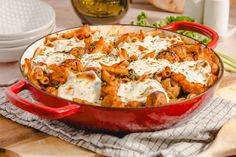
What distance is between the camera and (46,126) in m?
2.07

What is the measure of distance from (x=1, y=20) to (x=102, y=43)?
864 mm

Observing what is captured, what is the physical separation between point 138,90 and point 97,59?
0.31 meters

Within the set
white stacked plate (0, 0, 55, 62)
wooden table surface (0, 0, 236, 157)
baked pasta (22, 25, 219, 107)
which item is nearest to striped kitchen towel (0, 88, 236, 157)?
wooden table surface (0, 0, 236, 157)

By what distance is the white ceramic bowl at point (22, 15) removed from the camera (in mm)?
2914

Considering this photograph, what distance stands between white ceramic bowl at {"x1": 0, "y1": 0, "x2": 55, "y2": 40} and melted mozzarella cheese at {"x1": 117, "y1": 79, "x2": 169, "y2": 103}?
1.07 m

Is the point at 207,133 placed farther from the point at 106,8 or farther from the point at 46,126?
the point at 106,8

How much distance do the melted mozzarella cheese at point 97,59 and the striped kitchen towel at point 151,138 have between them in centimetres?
26

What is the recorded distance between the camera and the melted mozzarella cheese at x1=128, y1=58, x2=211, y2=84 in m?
2.03

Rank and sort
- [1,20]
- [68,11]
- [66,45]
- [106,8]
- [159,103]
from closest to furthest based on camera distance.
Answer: [159,103], [66,45], [1,20], [106,8], [68,11]

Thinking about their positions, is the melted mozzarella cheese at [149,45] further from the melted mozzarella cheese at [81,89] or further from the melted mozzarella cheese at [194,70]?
the melted mozzarella cheese at [81,89]

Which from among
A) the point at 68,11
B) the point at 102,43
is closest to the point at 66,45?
the point at 102,43

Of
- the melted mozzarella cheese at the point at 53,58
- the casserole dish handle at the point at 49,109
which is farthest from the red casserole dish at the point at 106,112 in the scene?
the melted mozzarella cheese at the point at 53,58

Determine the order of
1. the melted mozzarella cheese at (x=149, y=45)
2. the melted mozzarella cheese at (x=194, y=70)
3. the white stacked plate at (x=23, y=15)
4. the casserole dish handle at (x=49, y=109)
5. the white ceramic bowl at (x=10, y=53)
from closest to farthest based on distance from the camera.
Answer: the casserole dish handle at (x=49, y=109)
the melted mozzarella cheese at (x=194, y=70)
the melted mozzarella cheese at (x=149, y=45)
the white ceramic bowl at (x=10, y=53)
the white stacked plate at (x=23, y=15)

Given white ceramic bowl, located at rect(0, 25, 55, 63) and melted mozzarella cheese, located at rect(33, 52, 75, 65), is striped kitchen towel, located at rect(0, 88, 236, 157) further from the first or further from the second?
white ceramic bowl, located at rect(0, 25, 55, 63)
